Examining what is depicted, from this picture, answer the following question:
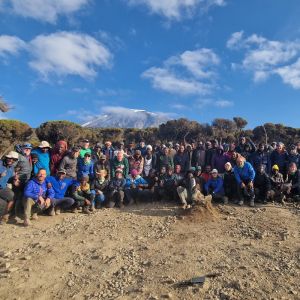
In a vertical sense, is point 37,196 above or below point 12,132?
below

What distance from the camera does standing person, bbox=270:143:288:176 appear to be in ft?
37.7

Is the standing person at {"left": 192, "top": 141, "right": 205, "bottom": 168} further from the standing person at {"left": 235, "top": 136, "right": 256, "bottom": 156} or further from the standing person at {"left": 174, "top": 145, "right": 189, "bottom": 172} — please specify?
the standing person at {"left": 235, "top": 136, "right": 256, "bottom": 156}

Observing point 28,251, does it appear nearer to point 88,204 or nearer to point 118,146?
point 88,204

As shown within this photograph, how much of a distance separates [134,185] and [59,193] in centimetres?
235

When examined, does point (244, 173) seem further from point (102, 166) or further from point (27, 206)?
point (27, 206)

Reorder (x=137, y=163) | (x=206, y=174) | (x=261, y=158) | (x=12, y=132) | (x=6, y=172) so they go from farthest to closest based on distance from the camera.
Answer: (x=12, y=132) < (x=137, y=163) < (x=261, y=158) < (x=206, y=174) < (x=6, y=172)

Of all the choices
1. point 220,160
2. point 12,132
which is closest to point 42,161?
point 220,160

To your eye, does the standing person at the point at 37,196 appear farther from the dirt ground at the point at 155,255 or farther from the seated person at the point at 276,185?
the seated person at the point at 276,185

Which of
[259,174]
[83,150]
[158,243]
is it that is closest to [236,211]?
[259,174]

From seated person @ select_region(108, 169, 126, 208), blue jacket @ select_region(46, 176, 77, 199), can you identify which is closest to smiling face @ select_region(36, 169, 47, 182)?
blue jacket @ select_region(46, 176, 77, 199)

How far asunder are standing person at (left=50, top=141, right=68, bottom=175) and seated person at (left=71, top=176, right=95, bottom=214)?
88cm

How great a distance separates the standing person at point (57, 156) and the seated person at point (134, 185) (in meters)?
2.11

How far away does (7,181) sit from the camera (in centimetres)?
916

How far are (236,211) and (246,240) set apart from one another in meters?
1.82
